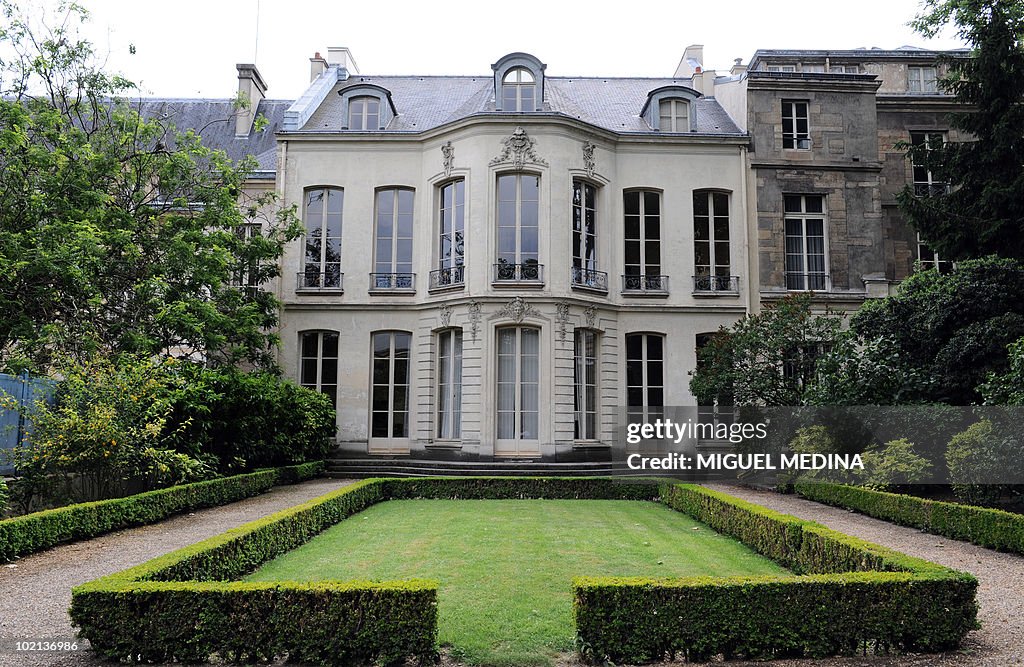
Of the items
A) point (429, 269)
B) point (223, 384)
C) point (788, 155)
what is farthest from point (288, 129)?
point (788, 155)

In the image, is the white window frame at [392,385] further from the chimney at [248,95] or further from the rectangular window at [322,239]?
the chimney at [248,95]

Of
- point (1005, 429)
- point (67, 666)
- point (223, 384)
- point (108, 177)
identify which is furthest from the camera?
point (108, 177)

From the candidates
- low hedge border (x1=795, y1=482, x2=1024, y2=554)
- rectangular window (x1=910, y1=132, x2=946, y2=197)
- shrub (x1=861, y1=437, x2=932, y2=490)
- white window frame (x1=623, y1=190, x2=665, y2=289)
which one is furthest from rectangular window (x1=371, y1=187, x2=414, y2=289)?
rectangular window (x1=910, y1=132, x2=946, y2=197)

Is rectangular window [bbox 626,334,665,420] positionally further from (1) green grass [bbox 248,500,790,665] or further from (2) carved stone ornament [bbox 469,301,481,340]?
(1) green grass [bbox 248,500,790,665]

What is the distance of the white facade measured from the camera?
19.7 m

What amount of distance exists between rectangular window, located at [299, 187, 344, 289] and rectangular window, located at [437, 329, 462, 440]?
3562 mm

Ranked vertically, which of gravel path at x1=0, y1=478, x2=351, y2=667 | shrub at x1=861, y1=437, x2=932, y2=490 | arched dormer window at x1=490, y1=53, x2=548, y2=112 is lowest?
gravel path at x1=0, y1=478, x2=351, y2=667

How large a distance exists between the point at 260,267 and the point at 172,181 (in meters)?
4.09

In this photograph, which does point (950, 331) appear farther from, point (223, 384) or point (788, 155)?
point (223, 384)

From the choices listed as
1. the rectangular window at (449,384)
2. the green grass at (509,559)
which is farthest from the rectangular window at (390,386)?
the green grass at (509,559)

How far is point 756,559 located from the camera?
8867mm

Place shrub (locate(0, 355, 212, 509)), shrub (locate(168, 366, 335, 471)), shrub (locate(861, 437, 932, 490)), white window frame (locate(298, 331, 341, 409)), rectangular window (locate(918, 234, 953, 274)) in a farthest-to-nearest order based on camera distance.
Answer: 1. rectangular window (locate(918, 234, 953, 274))
2. white window frame (locate(298, 331, 341, 409))
3. shrub (locate(168, 366, 335, 471))
4. shrub (locate(861, 437, 932, 490))
5. shrub (locate(0, 355, 212, 509))

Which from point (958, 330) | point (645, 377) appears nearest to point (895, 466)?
point (958, 330)

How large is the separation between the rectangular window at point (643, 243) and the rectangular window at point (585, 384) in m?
2.03
